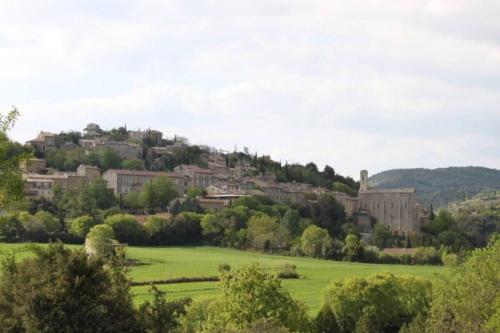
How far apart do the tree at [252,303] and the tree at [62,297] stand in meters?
13.6

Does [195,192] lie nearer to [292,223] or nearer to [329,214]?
[329,214]

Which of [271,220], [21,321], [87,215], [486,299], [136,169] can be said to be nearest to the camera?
[21,321]

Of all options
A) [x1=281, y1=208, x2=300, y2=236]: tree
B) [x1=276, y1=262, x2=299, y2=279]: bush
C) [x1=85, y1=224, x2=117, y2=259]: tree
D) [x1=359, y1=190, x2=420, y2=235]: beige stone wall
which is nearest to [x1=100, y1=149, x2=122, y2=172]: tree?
[x1=359, y1=190, x2=420, y2=235]: beige stone wall

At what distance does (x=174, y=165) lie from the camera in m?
178

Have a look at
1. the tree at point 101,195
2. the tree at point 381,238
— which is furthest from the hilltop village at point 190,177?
the tree at point 381,238

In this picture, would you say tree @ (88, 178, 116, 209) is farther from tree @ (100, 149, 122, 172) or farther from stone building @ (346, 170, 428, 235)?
stone building @ (346, 170, 428, 235)

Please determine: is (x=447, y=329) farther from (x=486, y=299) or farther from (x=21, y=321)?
(x=21, y=321)

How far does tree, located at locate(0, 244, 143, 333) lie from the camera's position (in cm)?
2716

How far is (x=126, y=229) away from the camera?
111m

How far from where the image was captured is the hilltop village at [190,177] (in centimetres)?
15088

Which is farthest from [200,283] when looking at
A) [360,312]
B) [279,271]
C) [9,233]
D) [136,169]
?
[136,169]

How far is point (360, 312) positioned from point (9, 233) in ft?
177

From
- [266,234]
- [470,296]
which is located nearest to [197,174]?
[266,234]

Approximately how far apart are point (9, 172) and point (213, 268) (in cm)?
6793
